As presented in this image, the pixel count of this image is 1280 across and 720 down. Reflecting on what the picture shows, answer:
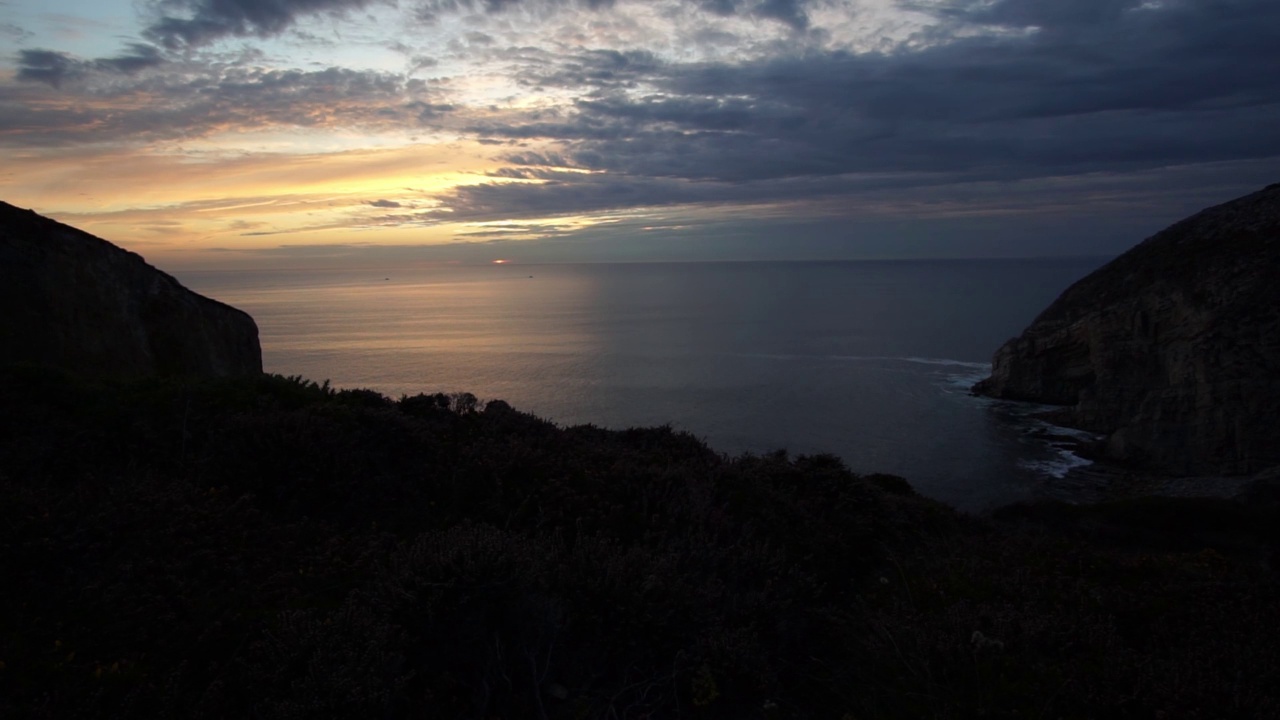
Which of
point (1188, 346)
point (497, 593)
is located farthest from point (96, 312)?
point (1188, 346)

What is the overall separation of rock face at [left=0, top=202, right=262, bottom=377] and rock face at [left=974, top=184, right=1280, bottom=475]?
41.8 m

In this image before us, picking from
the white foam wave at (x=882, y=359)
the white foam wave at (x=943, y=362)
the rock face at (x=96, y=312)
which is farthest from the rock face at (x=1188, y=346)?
the rock face at (x=96, y=312)

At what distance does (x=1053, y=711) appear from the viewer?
462cm

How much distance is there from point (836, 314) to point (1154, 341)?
6281cm

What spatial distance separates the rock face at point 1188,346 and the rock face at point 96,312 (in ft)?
137

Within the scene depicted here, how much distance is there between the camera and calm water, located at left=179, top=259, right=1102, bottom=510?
122ft

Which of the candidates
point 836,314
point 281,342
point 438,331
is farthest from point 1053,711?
point 836,314

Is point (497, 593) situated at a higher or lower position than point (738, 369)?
higher

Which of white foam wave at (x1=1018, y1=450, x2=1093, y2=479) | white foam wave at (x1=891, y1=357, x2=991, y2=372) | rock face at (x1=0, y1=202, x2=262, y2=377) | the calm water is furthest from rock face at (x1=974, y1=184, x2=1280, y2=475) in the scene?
rock face at (x1=0, y1=202, x2=262, y2=377)

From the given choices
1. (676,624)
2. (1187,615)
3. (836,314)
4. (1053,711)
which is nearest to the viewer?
(1053,711)

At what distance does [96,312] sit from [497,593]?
39.4 feet

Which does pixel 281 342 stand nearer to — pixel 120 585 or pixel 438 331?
pixel 438 331

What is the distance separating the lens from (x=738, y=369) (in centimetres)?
5725

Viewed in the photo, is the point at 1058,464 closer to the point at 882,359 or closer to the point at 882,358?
the point at 882,359
